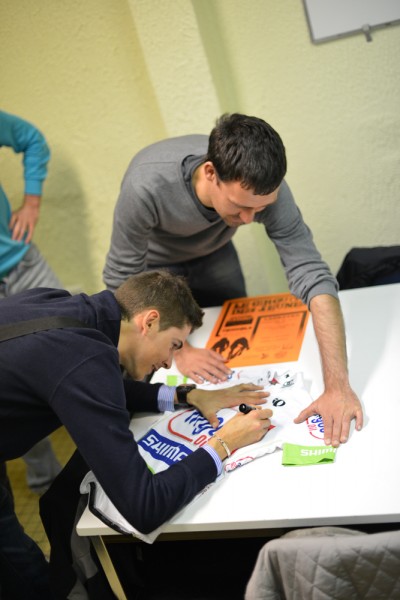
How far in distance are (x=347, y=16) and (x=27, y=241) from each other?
1.52 meters

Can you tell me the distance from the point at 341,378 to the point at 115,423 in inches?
23.6

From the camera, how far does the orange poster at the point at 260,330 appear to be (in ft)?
5.78

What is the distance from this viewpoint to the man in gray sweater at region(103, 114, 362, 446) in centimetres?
152

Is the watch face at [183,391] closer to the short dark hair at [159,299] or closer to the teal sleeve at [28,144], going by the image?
the short dark hair at [159,299]

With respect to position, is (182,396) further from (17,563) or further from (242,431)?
(17,563)

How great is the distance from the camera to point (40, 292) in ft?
4.56

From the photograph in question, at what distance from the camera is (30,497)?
251cm

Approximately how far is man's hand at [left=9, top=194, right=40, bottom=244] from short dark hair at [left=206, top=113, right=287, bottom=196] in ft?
3.40

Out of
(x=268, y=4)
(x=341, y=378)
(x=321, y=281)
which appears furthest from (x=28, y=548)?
(x=268, y=4)

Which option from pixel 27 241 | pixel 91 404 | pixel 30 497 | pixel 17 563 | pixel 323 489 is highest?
pixel 27 241

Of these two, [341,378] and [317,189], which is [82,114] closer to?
[317,189]

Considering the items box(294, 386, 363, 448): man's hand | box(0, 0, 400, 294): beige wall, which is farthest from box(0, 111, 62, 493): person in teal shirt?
box(294, 386, 363, 448): man's hand

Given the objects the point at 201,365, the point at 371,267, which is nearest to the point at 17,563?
the point at 201,365

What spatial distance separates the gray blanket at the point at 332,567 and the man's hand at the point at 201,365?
74cm
